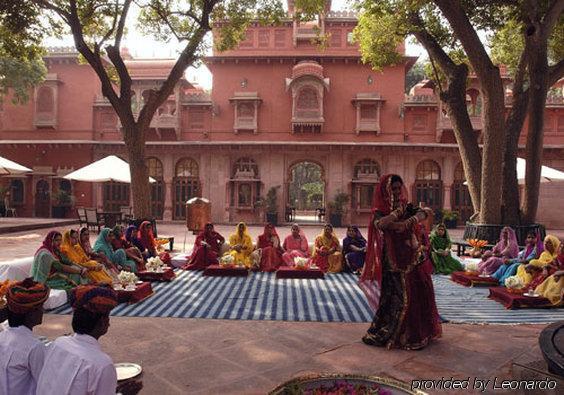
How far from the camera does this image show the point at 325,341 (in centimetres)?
473

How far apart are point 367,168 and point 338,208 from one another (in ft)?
8.74

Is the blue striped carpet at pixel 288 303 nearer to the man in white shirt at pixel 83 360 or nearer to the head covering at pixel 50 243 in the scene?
the head covering at pixel 50 243

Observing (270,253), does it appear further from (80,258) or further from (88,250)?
(80,258)

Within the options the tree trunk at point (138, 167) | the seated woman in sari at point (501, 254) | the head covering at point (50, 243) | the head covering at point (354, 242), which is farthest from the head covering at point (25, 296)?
the tree trunk at point (138, 167)

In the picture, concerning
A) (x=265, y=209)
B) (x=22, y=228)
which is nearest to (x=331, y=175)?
(x=265, y=209)

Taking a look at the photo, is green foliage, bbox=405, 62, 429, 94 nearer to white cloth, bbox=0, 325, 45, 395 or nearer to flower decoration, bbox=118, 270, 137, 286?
flower decoration, bbox=118, 270, 137, 286

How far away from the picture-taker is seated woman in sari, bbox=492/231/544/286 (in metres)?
7.90

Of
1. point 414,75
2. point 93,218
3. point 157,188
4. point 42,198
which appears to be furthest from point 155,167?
point 414,75

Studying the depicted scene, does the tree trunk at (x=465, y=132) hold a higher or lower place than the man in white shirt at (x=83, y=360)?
higher

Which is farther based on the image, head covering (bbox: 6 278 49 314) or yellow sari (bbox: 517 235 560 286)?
yellow sari (bbox: 517 235 560 286)

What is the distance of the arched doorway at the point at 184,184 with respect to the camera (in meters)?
22.9

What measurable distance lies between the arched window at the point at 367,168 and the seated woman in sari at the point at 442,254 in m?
12.4

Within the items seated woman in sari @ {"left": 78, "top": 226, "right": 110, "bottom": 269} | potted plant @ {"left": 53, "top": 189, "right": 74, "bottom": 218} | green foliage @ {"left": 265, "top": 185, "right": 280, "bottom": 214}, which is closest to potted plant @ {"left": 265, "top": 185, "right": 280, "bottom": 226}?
green foliage @ {"left": 265, "top": 185, "right": 280, "bottom": 214}

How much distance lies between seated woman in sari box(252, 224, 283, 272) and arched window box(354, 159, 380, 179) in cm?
1305
